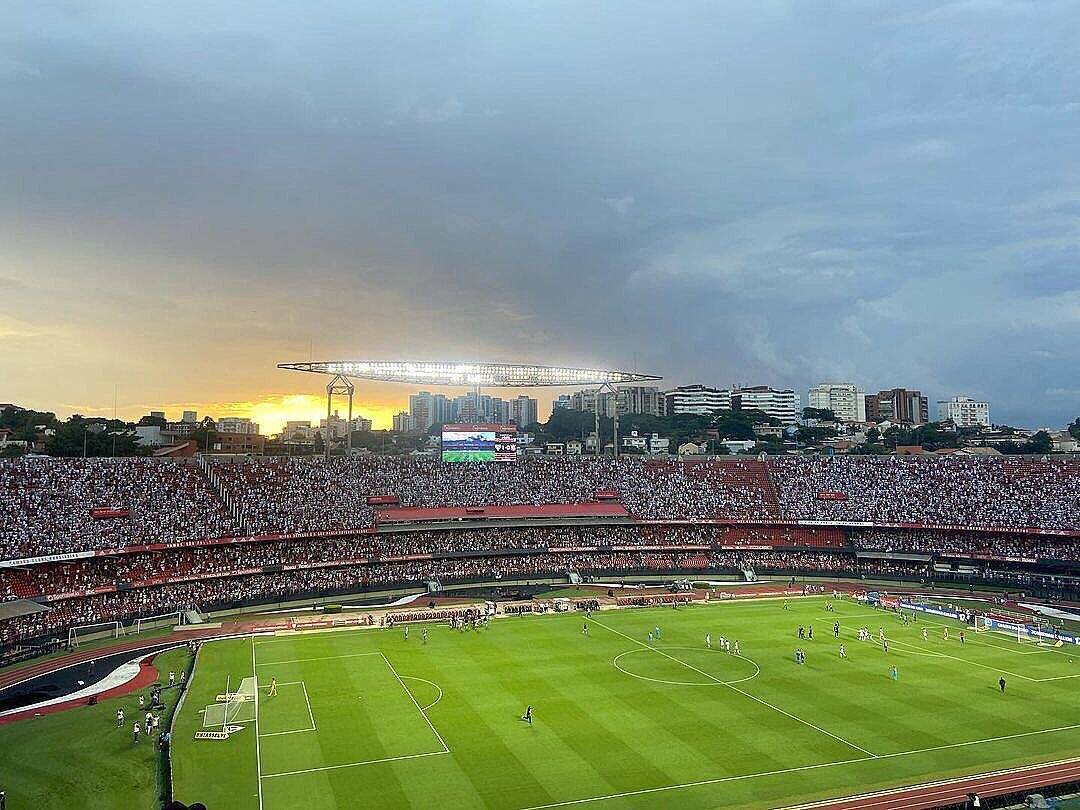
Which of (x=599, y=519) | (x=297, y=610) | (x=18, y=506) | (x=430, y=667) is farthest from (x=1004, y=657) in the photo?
(x=18, y=506)

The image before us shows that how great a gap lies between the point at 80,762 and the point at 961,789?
33163 millimetres

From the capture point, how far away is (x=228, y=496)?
2857 inches

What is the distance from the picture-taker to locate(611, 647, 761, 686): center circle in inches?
1660

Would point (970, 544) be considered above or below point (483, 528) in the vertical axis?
below

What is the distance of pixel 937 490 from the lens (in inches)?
3275

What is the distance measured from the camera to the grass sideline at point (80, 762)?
2838cm

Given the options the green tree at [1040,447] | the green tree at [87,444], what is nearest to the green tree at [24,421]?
the green tree at [87,444]

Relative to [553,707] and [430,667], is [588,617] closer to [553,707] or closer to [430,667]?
[430,667]

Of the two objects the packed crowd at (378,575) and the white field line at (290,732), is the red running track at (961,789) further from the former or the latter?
the packed crowd at (378,575)

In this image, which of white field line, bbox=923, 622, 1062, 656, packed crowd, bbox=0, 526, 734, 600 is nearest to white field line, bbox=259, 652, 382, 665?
packed crowd, bbox=0, 526, 734, 600

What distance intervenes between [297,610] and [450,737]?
30.8 m

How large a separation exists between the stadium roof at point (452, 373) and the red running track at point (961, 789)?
59.9 m

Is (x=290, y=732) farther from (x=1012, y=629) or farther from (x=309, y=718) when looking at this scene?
(x=1012, y=629)

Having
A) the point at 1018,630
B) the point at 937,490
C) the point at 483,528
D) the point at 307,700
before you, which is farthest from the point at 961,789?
the point at 937,490
